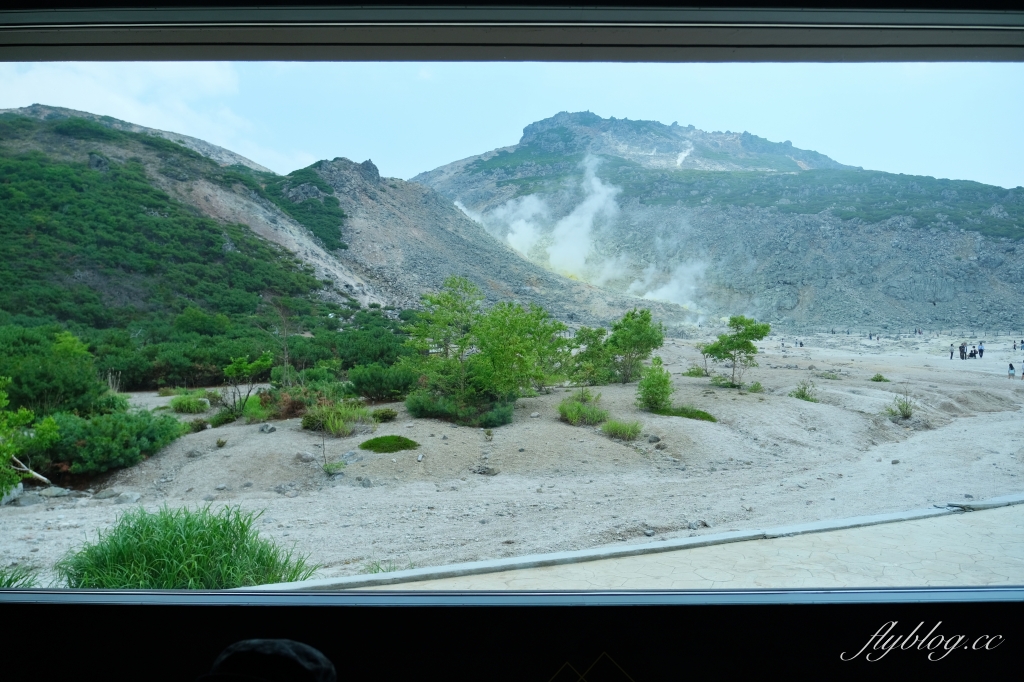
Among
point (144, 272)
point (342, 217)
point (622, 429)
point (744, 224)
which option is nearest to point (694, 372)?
point (622, 429)

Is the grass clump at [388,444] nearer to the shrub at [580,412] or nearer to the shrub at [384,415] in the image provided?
the shrub at [384,415]

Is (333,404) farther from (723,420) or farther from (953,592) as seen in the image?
(953,592)

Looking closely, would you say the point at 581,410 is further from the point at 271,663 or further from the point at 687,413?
the point at 271,663

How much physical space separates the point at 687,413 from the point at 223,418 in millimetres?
2025

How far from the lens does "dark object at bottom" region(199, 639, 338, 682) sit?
0.85m

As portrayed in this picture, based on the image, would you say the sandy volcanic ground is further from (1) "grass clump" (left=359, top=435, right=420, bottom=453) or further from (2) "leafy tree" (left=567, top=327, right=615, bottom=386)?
(2) "leafy tree" (left=567, top=327, right=615, bottom=386)

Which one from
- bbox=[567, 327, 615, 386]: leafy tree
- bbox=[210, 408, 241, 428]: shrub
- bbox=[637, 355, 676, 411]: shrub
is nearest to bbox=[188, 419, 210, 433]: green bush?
bbox=[210, 408, 241, 428]: shrub

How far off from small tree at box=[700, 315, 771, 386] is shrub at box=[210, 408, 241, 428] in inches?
82.9

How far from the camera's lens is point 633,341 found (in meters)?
2.67

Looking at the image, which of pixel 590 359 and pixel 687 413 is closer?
pixel 687 413

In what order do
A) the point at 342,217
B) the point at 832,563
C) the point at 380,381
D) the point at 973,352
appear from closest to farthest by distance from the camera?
the point at 832,563 < the point at 973,352 < the point at 380,381 < the point at 342,217

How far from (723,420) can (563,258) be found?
1099 millimetres

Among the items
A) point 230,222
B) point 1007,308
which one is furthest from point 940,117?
point 230,222

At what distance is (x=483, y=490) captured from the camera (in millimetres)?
2336
